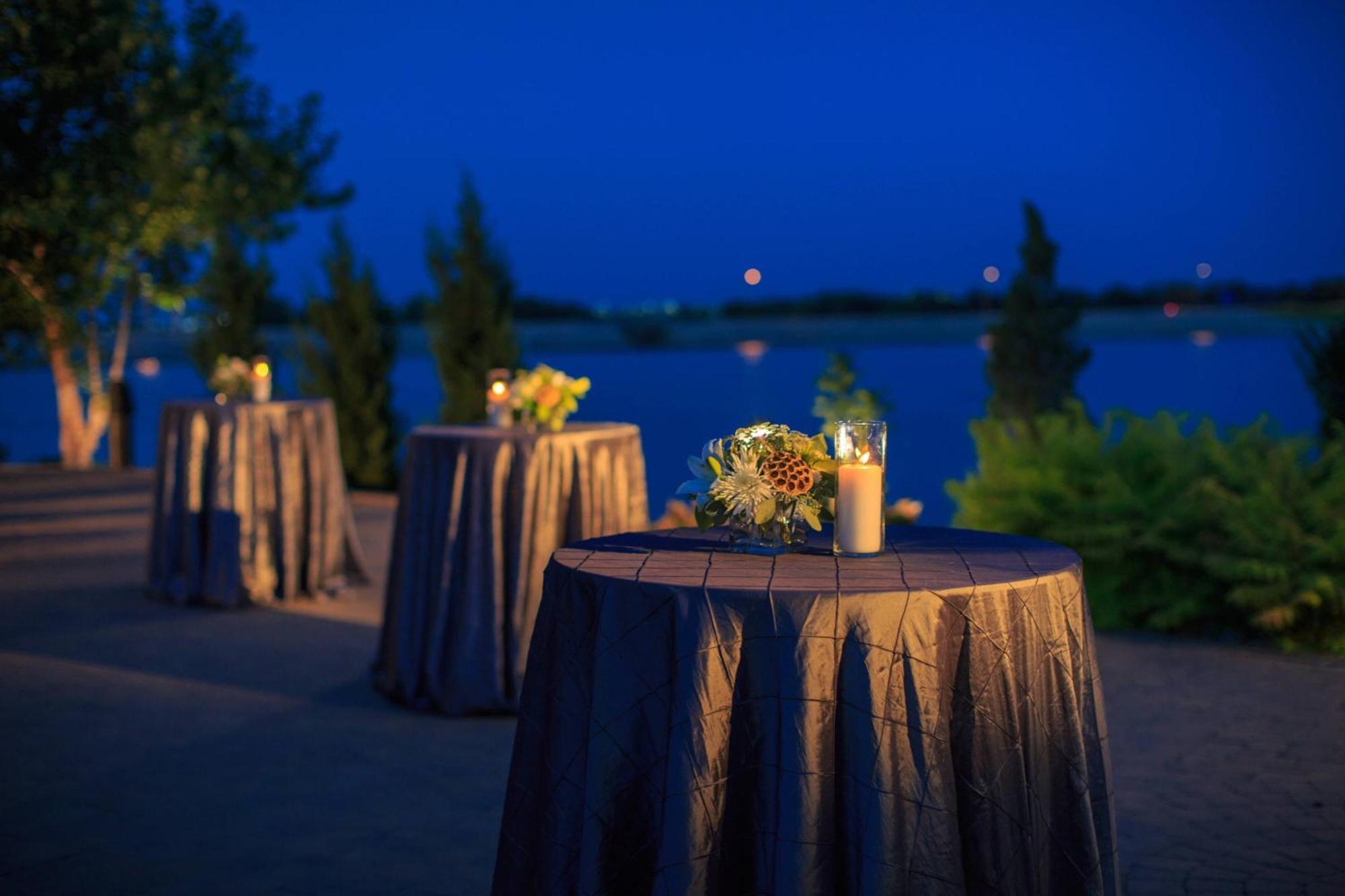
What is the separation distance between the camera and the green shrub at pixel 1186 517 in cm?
569

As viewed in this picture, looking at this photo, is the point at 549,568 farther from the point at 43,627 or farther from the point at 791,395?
the point at 791,395

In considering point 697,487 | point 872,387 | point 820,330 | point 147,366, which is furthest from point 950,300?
point 697,487

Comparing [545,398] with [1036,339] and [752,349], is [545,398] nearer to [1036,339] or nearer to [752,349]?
[1036,339]

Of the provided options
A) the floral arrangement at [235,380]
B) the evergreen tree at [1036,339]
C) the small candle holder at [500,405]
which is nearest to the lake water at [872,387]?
the evergreen tree at [1036,339]

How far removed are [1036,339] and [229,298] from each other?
881 cm

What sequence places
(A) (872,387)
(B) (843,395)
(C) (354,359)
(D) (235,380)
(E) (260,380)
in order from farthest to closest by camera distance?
(C) (354,359)
(A) (872,387)
(B) (843,395)
(D) (235,380)
(E) (260,380)

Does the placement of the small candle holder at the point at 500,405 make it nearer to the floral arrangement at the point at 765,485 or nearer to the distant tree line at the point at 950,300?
the floral arrangement at the point at 765,485

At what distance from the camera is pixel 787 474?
8.77 feet

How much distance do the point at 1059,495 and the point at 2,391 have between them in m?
33.1

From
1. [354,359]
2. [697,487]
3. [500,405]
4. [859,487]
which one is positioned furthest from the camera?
[354,359]

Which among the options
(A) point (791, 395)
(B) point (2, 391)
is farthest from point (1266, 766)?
(B) point (2, 391)

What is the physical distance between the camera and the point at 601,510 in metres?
5.11

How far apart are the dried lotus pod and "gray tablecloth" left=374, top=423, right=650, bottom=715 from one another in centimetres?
226

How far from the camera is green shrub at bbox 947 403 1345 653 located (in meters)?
5.69
